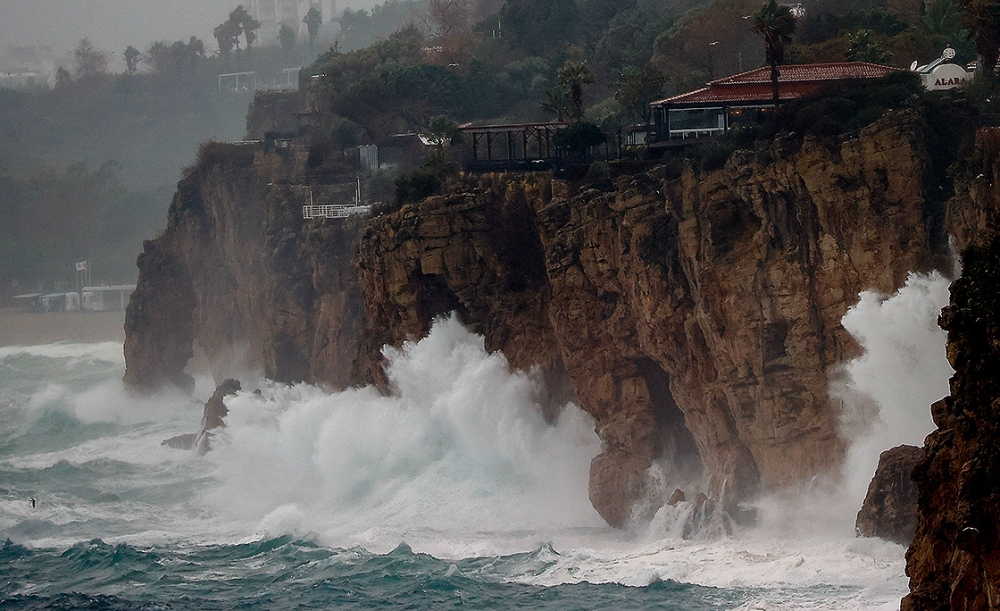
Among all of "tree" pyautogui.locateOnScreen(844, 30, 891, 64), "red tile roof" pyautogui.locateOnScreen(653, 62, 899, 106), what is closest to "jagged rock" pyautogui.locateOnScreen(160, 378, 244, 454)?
"red tile roof" pyautogui.locateOnScreen(653, 62, 899, 106)

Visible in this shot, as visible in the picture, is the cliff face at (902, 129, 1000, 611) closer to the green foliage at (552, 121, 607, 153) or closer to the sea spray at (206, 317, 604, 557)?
the sea spray at (206, 317, 604, 557)

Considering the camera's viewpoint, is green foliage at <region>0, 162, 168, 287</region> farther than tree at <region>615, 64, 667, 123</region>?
Yes

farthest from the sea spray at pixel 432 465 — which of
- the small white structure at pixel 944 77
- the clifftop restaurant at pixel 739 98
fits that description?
the small white structure at pixel 944 77

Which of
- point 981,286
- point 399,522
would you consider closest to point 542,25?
point 399,522

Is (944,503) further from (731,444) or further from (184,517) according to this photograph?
(184,517)

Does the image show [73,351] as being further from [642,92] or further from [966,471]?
[966,471]

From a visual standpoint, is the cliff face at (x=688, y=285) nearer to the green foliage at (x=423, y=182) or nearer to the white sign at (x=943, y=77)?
the green foliage at (x=423, y=182)
